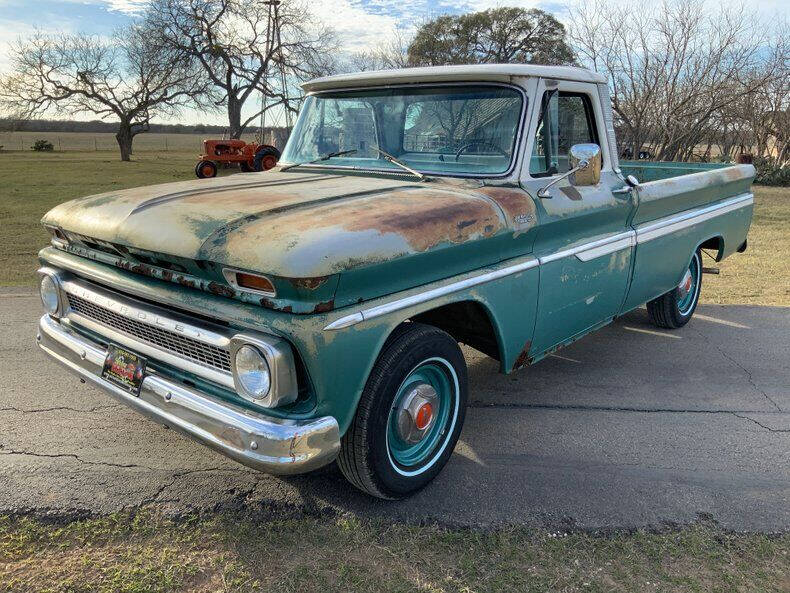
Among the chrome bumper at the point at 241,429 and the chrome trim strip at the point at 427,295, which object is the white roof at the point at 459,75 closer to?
the chrome trim strip at the point at 427,295

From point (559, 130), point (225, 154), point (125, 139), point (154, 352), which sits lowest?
point (154, 352)

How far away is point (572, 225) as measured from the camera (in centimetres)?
341

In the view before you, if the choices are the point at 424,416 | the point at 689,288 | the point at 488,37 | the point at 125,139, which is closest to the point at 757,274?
the point at 689,288

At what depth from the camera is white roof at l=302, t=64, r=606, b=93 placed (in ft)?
10.8

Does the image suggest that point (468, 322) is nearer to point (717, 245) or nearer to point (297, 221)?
point (297, 221)

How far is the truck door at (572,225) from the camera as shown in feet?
10.8

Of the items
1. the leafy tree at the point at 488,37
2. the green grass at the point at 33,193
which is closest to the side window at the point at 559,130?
the green grass at the point at 33,193

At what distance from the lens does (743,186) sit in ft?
18.2

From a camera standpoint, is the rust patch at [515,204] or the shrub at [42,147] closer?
the rust patch at [515,204]

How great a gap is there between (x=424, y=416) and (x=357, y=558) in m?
0.66

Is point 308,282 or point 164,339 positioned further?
point 164,339

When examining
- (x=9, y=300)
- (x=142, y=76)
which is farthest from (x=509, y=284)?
(x=142, y=76)

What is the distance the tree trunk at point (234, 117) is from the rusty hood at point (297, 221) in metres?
32.5

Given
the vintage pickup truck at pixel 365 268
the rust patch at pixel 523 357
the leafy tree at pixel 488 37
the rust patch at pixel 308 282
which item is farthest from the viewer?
the leafy tree at pixel 488 37
